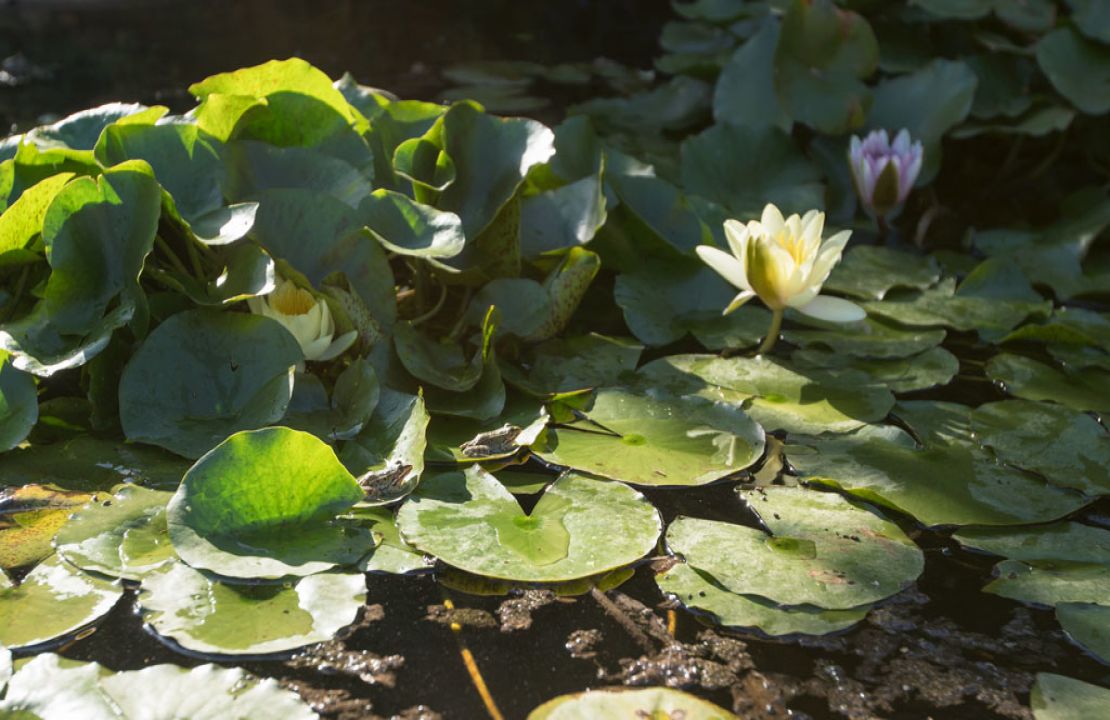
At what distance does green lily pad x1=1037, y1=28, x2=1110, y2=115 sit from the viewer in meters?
2.48

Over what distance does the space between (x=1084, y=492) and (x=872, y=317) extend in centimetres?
63

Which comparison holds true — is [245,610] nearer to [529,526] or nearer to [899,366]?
[529,526]

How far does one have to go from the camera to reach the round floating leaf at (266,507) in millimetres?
1184

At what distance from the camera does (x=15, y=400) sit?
54.4 inches

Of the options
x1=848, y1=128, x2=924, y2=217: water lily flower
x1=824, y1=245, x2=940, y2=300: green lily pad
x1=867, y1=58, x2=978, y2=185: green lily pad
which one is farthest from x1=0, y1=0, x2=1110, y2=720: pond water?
x1=867, y1=58, x2=978, y2=185: green lily pad

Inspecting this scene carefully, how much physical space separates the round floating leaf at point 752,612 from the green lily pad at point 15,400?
0.83 m

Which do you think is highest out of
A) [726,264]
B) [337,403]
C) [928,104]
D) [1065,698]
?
[928,104]

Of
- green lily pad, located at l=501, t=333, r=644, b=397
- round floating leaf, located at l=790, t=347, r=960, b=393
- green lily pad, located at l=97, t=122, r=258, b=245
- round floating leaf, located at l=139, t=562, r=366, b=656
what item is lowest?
round floating leaf, located at l=790, t=347, r=960, b=393

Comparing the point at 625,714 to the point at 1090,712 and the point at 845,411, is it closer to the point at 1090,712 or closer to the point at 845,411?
the point at 1090,712

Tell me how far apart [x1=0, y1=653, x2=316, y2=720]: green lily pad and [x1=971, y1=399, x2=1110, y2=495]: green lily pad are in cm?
104

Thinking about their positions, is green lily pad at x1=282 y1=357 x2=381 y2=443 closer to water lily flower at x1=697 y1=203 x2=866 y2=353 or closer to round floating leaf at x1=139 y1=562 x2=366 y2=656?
round floating leaf at x1=139 y1=562 x2=366 y2=656

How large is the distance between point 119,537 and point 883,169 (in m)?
1.64

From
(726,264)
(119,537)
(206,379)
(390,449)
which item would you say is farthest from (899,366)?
(119,537)

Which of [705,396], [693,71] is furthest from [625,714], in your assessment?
[693,71]
